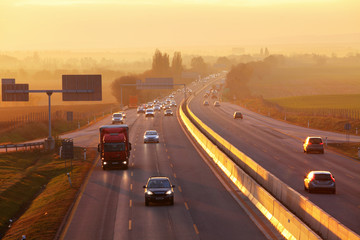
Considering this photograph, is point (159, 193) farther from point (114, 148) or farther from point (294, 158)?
point (294, 158)

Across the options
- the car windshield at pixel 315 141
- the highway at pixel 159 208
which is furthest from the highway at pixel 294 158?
the highway at pixel 159 208

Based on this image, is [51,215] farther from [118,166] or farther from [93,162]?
[93,162]

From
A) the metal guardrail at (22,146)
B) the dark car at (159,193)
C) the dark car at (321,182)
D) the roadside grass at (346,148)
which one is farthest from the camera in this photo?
the metal guardrail at (22,146)

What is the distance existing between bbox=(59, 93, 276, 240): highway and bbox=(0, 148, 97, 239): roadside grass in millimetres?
1043

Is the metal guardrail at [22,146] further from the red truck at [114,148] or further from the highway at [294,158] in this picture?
the highway at [294,158]

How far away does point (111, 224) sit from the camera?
29.4 m

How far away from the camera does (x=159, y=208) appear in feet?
109

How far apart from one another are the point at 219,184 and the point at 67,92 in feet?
102

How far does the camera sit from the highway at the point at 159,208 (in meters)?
27.3

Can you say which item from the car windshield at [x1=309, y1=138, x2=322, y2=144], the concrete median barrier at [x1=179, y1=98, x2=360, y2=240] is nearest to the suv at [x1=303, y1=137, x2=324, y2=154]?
the car windshield at [x1=309, y1=138, x2=322, y2=144]

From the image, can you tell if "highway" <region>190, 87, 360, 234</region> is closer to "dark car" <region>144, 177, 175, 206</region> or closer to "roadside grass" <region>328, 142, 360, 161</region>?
"roadside grass" <region>328, 142, 360, 161</region>

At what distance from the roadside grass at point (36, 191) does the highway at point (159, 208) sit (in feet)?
3.42

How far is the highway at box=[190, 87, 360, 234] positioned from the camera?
3412 centimetres

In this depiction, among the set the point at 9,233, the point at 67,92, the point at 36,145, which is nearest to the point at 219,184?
the point at 9,233
